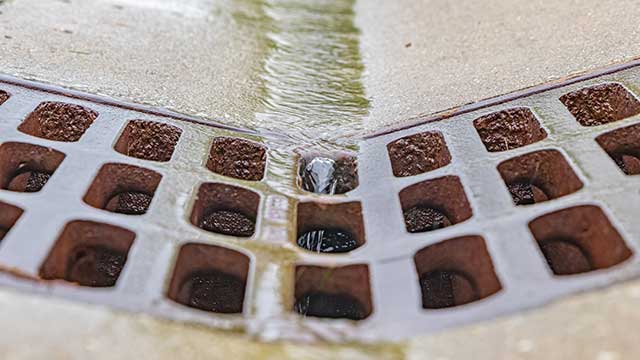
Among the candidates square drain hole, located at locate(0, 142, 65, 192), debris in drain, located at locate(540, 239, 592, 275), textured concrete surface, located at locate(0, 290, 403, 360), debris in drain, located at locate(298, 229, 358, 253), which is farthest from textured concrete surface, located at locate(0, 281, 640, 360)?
debris in drain, located at locate(298, 229, 358, 253)

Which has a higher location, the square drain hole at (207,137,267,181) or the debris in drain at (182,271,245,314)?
the square drain hole at (207,137,267,181)

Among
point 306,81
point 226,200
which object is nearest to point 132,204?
point 226,200

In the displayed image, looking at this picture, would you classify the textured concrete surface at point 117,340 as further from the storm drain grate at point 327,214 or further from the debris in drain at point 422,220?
the debris in drain at point 422,220

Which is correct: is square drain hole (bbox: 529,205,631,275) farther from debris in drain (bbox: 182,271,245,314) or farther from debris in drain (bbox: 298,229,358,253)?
debris in drain (bbox: 182,271,245,314)

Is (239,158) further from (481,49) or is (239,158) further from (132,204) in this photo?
(481,49)

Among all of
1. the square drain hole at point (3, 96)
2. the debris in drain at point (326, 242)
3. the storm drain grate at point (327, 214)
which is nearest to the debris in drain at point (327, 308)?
the storm drain grate at point (327, 214)

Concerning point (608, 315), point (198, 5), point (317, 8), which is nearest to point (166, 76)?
point (198, 5)
